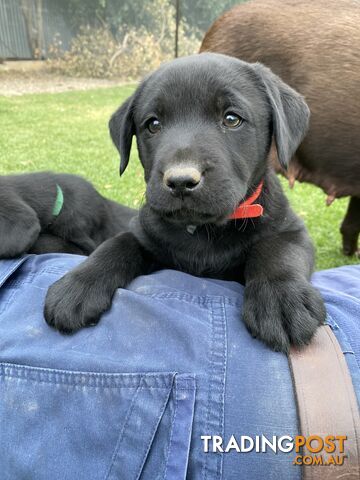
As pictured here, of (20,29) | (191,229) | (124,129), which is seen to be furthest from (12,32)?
(191,229)

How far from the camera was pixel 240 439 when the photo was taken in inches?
46.0

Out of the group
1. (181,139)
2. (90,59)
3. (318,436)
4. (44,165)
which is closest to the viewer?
(318,436)

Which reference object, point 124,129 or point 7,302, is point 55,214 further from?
point 7,302

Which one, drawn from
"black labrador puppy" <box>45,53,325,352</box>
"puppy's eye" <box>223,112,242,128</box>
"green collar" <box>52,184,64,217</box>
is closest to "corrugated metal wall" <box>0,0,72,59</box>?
"green collar" <box>52,184,64,217</box>

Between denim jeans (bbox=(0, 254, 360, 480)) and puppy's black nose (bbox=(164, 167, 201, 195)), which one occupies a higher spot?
puppy's black nose (bbox=(164, 167, 201, 195))

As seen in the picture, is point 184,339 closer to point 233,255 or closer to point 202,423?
point 202,423

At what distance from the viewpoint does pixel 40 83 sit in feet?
Result: 53.8

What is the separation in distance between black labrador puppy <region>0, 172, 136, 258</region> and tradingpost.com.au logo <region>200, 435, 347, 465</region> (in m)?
1.55

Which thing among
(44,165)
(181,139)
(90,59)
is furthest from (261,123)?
(90,59)

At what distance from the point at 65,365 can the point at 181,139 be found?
94 centimetres

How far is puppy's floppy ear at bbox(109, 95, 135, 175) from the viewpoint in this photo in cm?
229

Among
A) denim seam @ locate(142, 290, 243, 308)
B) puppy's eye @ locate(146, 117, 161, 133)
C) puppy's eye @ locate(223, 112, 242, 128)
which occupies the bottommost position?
denim seam @ locate(142, 290, 243, 308)

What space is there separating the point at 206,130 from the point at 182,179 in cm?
37

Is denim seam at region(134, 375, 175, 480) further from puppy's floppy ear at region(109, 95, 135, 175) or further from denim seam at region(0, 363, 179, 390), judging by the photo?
puppy's floppy ear at region(109, 95, 135, 175)
